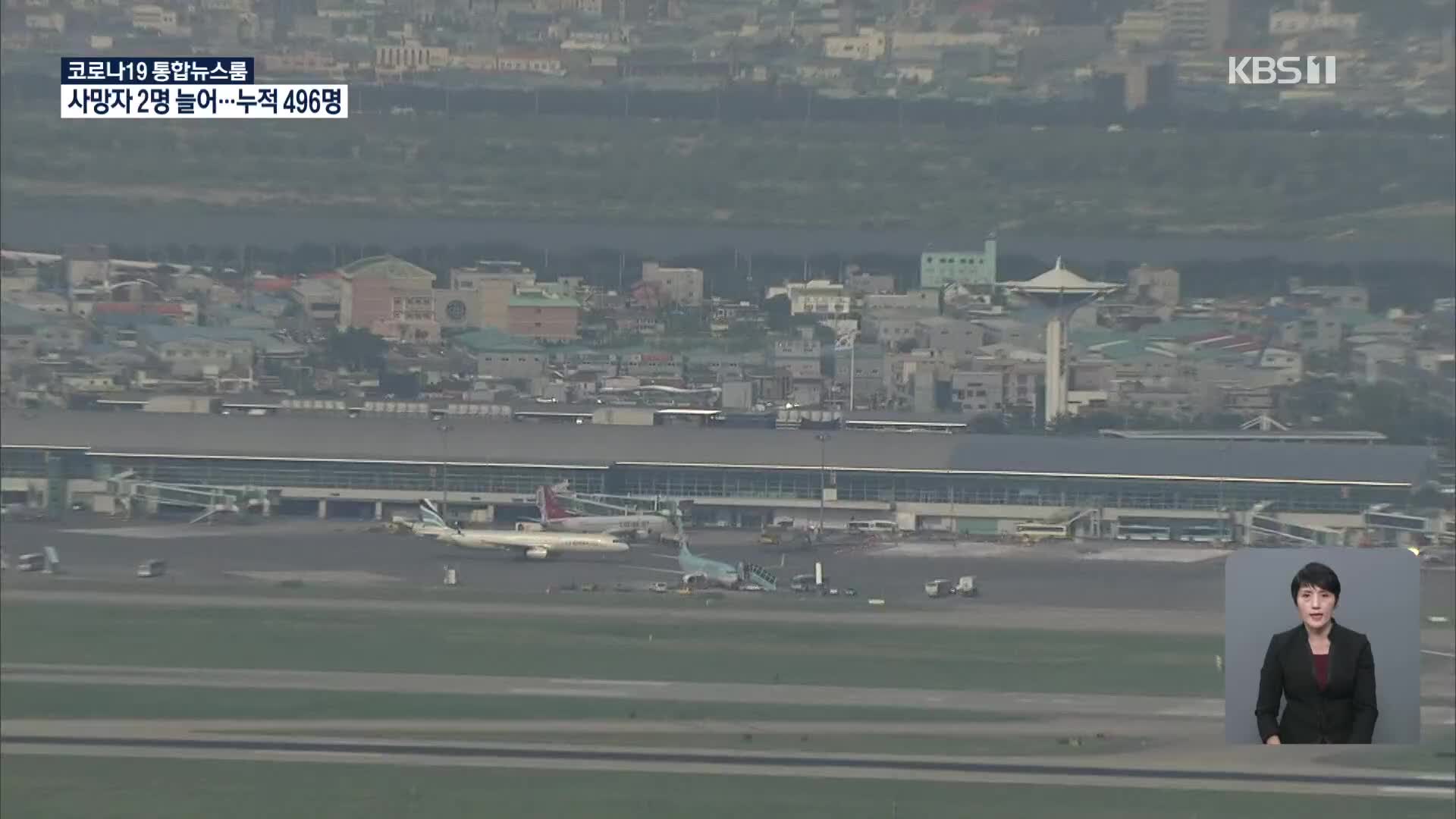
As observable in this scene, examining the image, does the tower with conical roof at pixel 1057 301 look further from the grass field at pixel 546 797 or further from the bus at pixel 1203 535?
the grass field at pixel 546 797

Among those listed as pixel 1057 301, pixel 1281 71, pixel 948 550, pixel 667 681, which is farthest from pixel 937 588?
pixel 1281 71

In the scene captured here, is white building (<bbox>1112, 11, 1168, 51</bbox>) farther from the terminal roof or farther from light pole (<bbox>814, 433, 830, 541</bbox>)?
light pole (<bbox>814, 433, 830, 541</bbox>)

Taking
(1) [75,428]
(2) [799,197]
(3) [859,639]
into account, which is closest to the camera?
(3) [859,639]

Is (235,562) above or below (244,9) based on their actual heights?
below

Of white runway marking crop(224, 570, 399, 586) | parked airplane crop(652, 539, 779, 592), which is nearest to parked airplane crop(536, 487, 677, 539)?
parked airplane crop(652, 539, 779, 592)

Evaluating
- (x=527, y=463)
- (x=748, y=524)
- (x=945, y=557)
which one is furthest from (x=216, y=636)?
(x=945, y=557)

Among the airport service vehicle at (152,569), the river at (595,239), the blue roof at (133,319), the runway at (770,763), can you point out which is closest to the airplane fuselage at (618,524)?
the airport service vehicle at (152,569)

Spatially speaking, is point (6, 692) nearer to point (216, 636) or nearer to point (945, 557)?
point (216, 636)
